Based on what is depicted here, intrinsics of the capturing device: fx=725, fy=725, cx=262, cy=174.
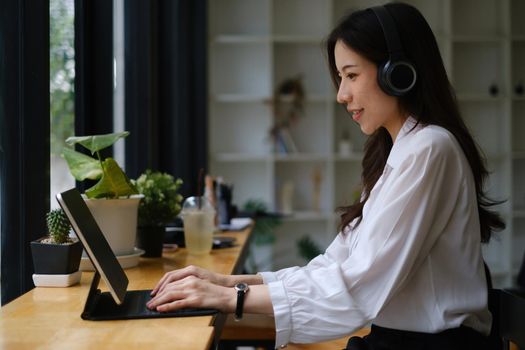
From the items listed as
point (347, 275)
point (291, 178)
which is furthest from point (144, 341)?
point (291, 178)

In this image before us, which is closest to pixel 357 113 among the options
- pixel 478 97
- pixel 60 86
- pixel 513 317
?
pixel 513 317

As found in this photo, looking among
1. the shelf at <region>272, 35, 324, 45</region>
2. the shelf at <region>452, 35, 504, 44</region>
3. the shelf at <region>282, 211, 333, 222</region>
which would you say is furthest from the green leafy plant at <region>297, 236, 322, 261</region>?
the shelf at <region>452, 35, 504, 44</region>

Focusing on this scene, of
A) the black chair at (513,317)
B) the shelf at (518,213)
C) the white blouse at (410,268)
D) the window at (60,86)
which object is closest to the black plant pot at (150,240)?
the window at (60,86)

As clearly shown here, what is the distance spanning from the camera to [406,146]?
5.06 ft

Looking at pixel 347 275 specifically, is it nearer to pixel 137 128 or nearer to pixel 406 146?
pixel 406 146

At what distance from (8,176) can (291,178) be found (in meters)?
4.08

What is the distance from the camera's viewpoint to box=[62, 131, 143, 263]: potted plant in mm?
1807

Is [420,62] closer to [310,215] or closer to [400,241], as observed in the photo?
[400,241]

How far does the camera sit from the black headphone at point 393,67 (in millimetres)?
1547

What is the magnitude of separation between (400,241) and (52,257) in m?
0.75

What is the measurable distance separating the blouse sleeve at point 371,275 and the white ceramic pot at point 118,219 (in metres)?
0.57

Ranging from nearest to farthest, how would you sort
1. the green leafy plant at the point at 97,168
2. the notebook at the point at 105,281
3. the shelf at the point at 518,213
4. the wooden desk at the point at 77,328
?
1. the wooden desk at the point at 77,328
2. the notebook at the point at 105,281
3. the green leafy plant at the point at 97,168
4. the shelf at the point at 518,213

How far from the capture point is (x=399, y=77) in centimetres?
155

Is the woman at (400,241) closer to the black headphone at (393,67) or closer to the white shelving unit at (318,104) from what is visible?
the black headphone at (393,67)
